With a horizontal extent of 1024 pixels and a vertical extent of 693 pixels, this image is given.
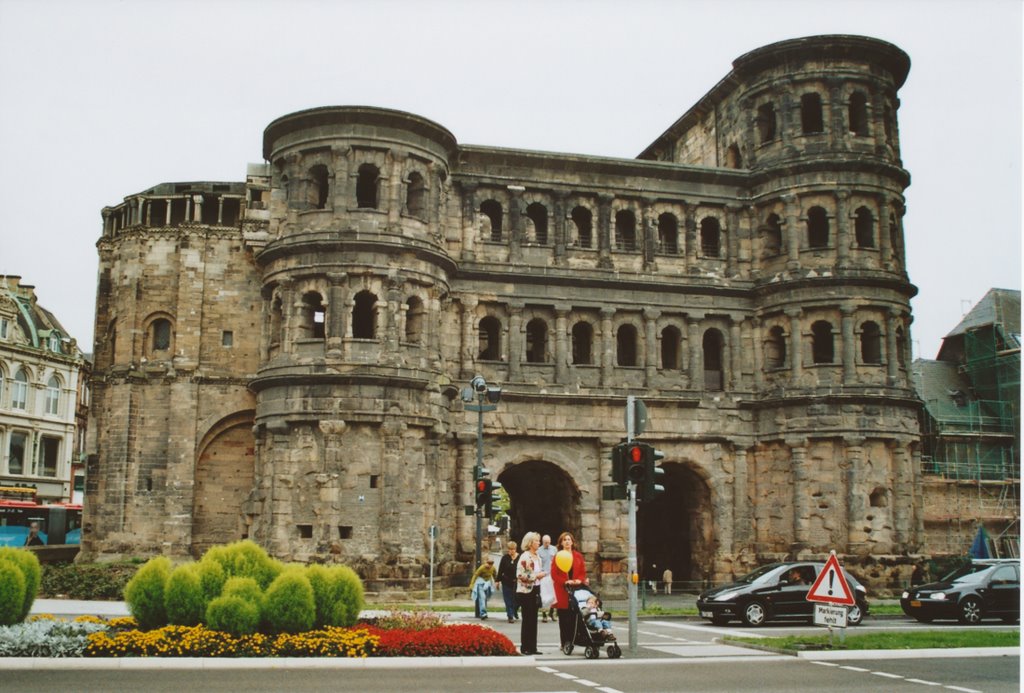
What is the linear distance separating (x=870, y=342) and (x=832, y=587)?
20546mm

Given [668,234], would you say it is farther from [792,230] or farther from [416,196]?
[416,196]

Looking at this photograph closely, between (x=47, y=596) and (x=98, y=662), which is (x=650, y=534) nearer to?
(x=47, y=596)

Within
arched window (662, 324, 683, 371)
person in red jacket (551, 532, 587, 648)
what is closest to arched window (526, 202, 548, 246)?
arched window (662, 324, 683, 371)

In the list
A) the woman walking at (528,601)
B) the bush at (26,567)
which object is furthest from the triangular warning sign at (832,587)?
the bush at (26,567)

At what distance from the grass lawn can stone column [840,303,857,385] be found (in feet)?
51.9

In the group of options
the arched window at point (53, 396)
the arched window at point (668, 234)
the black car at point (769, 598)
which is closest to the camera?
the black car at point (769, 598)

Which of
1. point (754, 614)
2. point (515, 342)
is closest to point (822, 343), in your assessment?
point (515, 342)

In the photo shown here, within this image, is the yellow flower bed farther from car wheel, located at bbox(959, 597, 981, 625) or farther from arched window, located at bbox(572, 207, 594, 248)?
arched window, located at bbox(572, 207, 594, 248)

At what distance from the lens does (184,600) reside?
1548 cm

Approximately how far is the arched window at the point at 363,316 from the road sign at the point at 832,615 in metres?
17.7

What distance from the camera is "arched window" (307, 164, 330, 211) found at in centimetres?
3319

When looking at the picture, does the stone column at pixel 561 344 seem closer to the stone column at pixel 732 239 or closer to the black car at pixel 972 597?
the stone column at pixel 732 239

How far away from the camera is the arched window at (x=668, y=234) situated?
3722cm

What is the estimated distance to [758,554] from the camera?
35781mm
